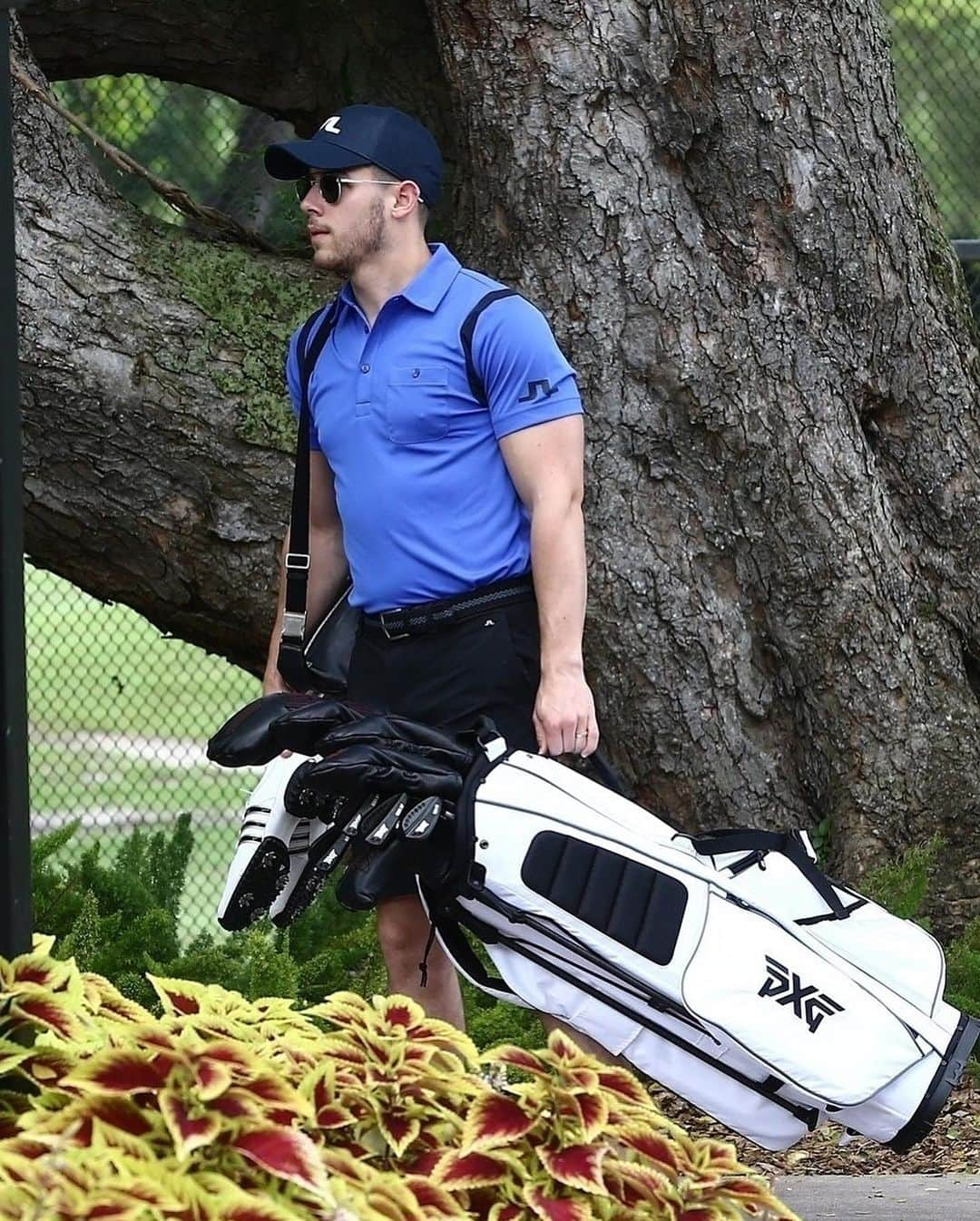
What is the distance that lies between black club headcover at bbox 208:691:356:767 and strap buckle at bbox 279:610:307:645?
0.48 meters

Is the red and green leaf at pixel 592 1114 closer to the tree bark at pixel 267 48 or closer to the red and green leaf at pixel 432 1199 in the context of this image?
the red and green leaf at pixel 432 1199

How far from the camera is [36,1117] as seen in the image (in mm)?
1849

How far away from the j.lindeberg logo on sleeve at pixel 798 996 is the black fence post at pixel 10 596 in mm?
1521

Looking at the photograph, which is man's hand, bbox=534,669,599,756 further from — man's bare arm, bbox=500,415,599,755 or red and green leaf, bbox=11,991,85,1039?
red and green leaf, bbox=11,991,85,1039

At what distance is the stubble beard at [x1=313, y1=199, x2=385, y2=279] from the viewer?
3.57 m

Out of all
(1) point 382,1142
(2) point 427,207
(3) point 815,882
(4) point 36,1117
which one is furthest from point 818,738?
(4) point 36,1117

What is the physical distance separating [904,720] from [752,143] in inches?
66.1

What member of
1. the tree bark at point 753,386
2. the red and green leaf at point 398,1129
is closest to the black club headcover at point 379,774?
the red and green leaf at point 398,1129

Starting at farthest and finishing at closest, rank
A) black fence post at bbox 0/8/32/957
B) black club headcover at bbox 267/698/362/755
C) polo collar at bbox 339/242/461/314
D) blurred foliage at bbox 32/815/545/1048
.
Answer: blurred foliage at bbox 32/815/545/1048 < polo collar at bbox 339/242/461/314 < black club headcover at bbox 267/698/362/755 < black fence post at bbox 0/8/32/957

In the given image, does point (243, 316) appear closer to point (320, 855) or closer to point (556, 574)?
point (556, 574)

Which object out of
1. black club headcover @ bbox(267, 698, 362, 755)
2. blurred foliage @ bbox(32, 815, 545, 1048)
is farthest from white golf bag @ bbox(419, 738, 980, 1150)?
blurred foliage @ bbox(32, 815, 545, 1048)

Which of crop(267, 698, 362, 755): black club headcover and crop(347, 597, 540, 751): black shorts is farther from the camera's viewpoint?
crop(347, 597, 540, 751): black shorts

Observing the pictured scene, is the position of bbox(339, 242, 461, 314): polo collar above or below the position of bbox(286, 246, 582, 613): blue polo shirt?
above

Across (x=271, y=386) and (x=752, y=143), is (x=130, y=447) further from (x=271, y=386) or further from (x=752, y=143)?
(x=752, y=143)
